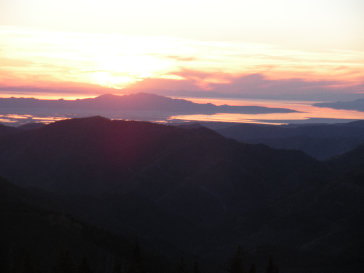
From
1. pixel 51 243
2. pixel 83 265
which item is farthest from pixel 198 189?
pixel 83 265

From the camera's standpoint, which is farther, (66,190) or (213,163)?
(213,163)

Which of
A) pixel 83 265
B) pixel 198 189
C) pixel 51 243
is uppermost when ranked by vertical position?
pixel 83 265

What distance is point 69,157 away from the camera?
106125 mm

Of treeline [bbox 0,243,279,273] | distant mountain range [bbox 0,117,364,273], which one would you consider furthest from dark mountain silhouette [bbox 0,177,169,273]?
distant mountain range [bbox 0,117,364,273]

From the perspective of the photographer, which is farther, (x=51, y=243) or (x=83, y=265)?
(x=51, y=243)

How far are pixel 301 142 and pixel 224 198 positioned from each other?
10346 cm

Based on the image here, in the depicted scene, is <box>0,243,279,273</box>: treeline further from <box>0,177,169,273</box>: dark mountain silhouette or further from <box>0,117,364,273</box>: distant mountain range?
<box>0,117,364,273</box>: distant mountain range

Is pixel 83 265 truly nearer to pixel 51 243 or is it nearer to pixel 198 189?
pixel 51 243

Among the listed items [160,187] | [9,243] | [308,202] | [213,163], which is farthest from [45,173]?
[9,243]

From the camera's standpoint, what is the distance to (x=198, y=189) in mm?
92125

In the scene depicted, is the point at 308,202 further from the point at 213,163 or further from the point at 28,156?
the point at 28,156

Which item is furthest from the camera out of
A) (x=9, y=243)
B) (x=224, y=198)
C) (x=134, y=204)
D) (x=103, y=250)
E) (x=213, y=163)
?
(x=213, y=163)

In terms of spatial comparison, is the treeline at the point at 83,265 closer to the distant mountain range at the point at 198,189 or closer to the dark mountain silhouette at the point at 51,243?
the dark mountain silhouette at the point at 51,243

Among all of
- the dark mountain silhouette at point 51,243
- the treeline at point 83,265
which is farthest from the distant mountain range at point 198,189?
the treeline at point 83,265
